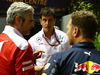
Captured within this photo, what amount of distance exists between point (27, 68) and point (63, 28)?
16.0 ft

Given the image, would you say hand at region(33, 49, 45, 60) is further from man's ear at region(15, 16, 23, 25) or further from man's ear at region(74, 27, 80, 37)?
man's ear at region(74, 27, 80, 37)

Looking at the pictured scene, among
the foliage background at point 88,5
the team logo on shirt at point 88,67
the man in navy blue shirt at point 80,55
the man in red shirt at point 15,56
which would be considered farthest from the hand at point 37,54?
the foliage background at point 88,5

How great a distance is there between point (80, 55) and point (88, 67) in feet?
0.41

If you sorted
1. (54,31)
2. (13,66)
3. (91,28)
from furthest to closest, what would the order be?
(54,31)
(13,66)
(91,28)

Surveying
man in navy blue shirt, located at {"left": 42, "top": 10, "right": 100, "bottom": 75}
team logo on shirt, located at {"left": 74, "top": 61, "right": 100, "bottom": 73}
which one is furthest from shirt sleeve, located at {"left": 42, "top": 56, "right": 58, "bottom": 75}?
team logo on shirt, located at {"left": 74, "top": 61, "right": 100, "bottom": 73}

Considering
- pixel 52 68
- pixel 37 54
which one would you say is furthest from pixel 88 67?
pixel 37 54

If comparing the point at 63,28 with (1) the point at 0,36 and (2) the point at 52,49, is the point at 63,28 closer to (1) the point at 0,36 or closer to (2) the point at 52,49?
(2) the point at 52,49

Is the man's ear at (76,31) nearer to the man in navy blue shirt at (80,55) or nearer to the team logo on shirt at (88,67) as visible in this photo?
the man in navy blue shirt at (80,55)

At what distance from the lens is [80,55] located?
3.81 feet

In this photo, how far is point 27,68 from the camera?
1379 millimetres

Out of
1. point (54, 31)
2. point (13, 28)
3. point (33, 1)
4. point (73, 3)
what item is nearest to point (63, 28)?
point (73, 3)

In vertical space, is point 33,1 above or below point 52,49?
above

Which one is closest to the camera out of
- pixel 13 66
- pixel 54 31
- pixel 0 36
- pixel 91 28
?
pixel 91 28

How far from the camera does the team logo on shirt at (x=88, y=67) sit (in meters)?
1.14
